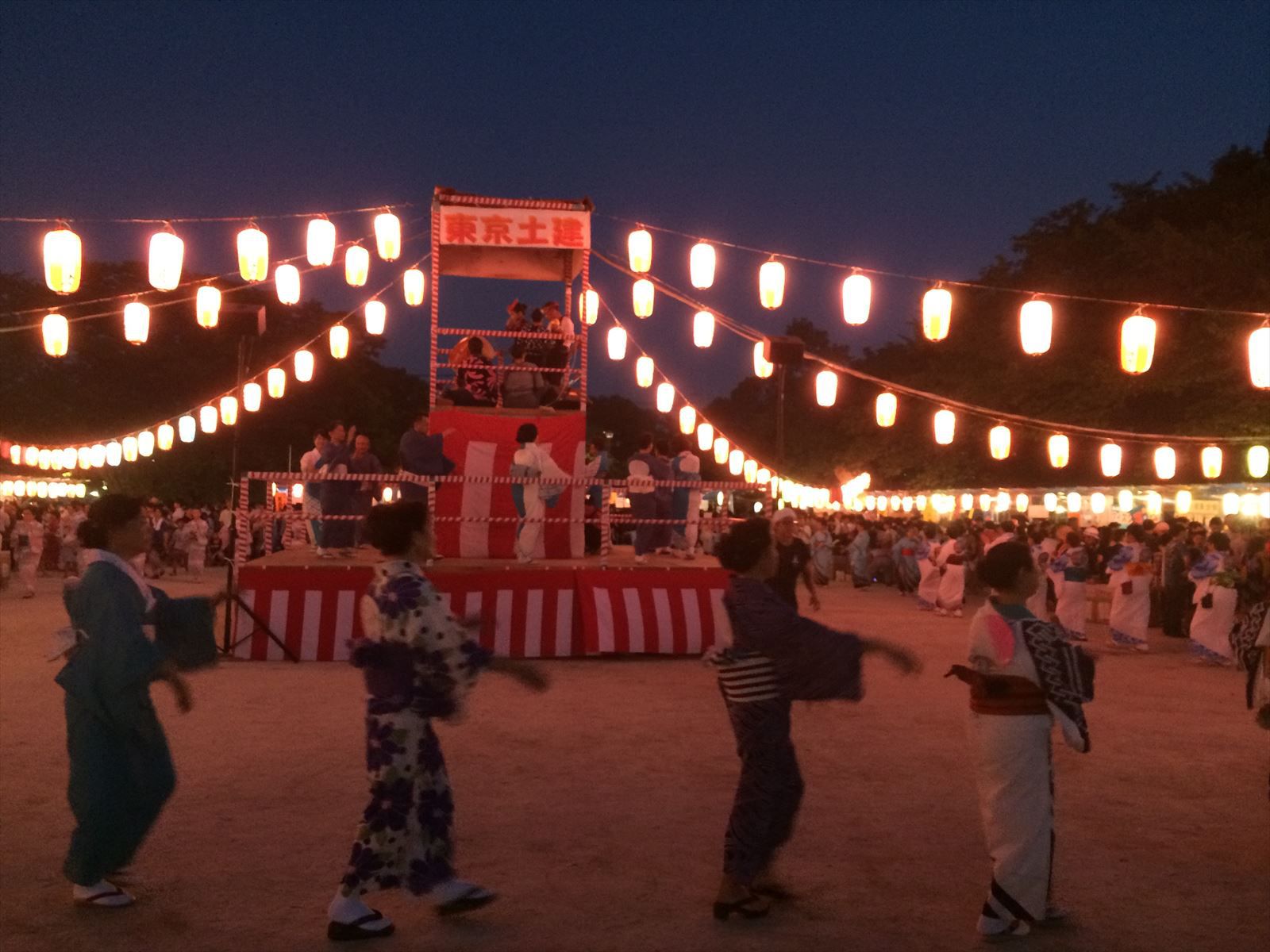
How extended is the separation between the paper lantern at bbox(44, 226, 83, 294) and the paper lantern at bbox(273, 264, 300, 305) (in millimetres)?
3048

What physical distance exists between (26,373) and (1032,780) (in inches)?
1566

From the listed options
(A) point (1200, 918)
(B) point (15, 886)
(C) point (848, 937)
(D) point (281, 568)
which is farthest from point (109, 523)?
(D) point (281, 568)

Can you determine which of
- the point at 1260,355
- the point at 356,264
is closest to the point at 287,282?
the point at 356,264

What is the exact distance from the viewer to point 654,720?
28.3 ft

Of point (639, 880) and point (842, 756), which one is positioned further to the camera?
point (842, 756)

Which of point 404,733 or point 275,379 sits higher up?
point 275,379

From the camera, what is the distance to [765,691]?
14.5ft

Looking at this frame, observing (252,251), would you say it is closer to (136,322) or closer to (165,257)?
(165,257)

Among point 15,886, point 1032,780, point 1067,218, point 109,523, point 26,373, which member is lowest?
point 15,886

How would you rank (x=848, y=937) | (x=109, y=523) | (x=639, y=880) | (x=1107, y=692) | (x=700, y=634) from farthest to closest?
(x=700, y=634) → (x=1107, y=692) → (x=639, y=880) → (x=109, y=523) → (x=848, y=937)

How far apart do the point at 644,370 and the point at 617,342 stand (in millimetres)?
910

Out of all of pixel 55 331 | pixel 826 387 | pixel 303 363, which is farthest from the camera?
pixel 826 387

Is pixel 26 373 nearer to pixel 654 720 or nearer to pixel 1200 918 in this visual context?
pixel 654 720

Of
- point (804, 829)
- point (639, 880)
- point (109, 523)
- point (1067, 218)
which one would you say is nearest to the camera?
point (109, 523)
